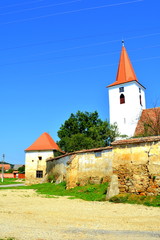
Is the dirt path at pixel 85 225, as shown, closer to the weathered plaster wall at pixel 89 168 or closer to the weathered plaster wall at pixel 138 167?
the weathered plaster wall at pixel 138 167

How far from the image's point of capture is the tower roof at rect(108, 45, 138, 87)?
144 feet

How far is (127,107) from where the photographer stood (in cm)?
4159

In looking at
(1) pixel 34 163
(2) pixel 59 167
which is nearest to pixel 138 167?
(2) pixel 59 167

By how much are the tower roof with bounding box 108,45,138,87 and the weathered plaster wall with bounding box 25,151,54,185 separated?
18734mm

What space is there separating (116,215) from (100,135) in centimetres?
2620

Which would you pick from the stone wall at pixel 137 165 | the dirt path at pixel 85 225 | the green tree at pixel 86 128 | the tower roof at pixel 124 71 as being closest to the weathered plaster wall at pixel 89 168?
the stone wall at pixel 137 165

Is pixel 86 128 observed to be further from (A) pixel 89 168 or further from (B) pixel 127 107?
(A) pixel 89 168

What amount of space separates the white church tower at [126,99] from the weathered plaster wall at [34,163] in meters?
13.7

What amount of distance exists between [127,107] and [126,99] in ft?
5.20

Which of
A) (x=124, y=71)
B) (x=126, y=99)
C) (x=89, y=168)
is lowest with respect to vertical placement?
(x=89, y=168)

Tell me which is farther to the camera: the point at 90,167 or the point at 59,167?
the point at 59,167

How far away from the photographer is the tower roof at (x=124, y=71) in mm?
43981

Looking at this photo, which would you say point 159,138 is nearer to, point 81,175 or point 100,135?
point 81,175

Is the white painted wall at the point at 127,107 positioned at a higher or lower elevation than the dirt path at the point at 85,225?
higher
